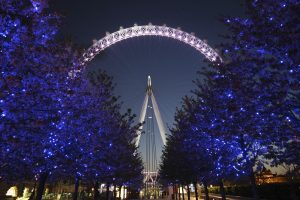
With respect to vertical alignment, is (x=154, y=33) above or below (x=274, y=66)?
above

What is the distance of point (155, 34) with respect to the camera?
39938 mm

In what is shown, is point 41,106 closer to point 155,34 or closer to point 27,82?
point 27,82

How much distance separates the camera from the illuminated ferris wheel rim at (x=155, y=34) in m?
37.0

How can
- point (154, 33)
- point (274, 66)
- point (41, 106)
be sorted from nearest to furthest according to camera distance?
point (274, 66)
point (41, 106)
point (154, 33)

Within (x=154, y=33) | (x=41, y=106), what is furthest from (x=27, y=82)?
(x=154, y=33)

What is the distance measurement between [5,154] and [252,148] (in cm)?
1613

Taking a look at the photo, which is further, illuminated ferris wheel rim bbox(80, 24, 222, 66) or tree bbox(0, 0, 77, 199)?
illuminated ferris wheel rim bbox(80, 24, 222, 66)

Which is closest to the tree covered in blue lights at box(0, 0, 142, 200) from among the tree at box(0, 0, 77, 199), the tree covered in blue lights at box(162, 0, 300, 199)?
the tree at box(0, 0, 77, 199)

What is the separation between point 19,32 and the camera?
13.3 meters

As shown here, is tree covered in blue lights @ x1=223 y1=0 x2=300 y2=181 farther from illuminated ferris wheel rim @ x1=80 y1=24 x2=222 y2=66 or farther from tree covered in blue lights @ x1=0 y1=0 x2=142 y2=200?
illuminated ferris wheel rim @ x1=80 y1=24 x2=222 y2=66

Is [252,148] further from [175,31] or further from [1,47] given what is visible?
[175,31]

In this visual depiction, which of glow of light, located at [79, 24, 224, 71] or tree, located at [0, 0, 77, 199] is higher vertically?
glow of light, located at [79, 24, 224, 71]

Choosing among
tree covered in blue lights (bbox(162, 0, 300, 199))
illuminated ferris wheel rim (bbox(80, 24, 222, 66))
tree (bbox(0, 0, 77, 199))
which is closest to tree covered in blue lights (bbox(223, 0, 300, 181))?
tree covered in blue lights (bbox(162, 0, 300, 199))

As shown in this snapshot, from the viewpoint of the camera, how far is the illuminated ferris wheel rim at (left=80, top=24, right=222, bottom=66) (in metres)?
37.0
